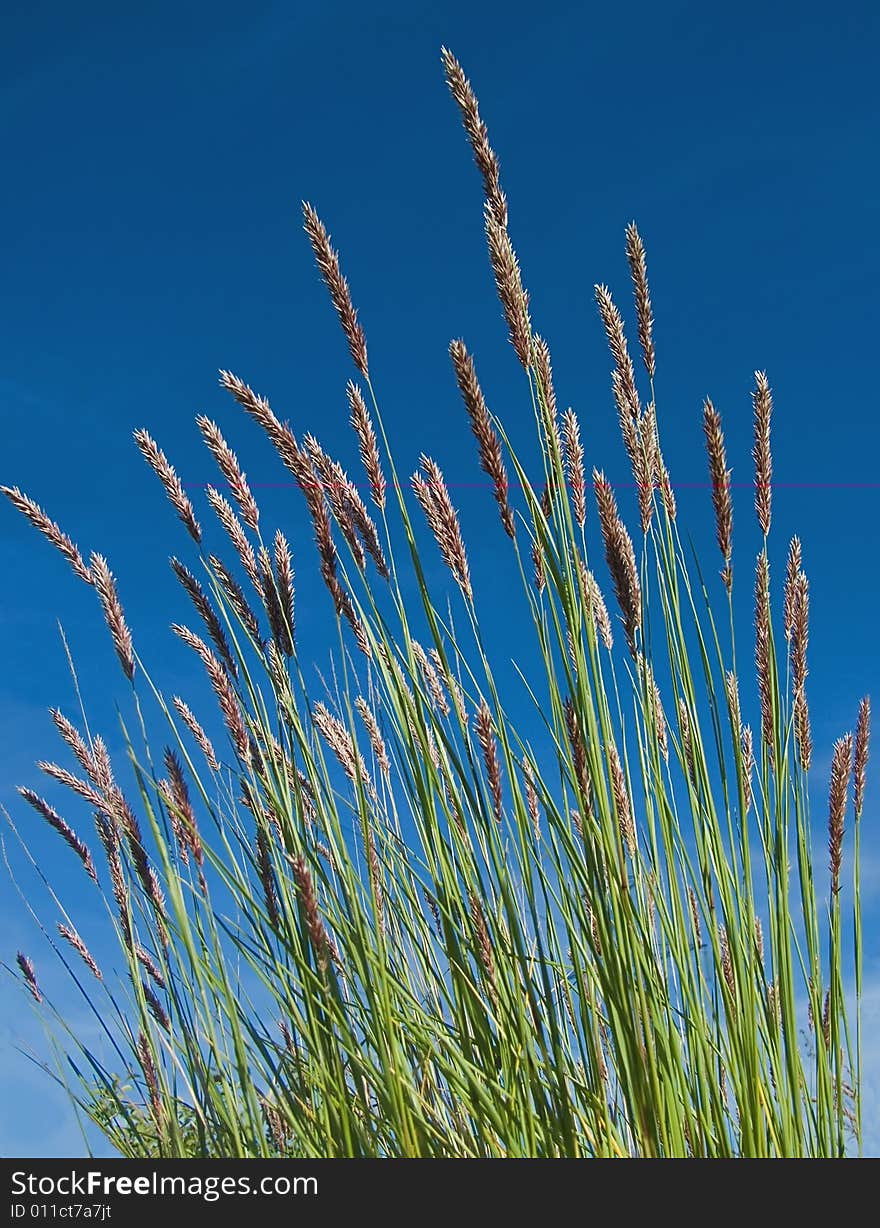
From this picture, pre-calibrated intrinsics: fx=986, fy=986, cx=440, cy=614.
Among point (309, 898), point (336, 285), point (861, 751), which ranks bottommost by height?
point (309, 898)

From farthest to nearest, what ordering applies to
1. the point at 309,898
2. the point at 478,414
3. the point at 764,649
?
1. the point at 764,649
2. the point at 478,414
3. the point at 309,898

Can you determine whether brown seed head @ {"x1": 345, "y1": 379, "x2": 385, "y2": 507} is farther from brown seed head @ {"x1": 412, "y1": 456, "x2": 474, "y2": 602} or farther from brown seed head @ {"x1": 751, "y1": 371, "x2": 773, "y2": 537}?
brown seed head @ {"x1": 751, "y1": 371, "x2": 773, "y2": 537}

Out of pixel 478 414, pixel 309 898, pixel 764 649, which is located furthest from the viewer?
pixel 764 649

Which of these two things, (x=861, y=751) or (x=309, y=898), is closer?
(x=309, y=898)

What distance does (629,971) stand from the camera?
1.47 meters

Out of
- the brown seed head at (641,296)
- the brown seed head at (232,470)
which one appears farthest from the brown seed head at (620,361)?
the brown seed head at (232,470)

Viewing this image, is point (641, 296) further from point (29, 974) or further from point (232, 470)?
point (29, 974)

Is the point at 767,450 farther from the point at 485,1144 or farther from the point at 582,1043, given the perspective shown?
the point at 485,1144

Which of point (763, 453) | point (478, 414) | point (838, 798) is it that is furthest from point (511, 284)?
point (838, 798)

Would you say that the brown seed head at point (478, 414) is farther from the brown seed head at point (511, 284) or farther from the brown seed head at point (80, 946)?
the brown seed head at point (80, 946)

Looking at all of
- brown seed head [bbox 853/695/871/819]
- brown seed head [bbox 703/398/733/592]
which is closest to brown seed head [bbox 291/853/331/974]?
brown seed head [bbox 703/398/733/592]

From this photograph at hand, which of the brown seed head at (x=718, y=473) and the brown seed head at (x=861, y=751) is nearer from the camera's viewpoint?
the brown seed head at (x=718, y=473)

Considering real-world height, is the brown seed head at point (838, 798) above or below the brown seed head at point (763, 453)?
below

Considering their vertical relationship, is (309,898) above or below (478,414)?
below
